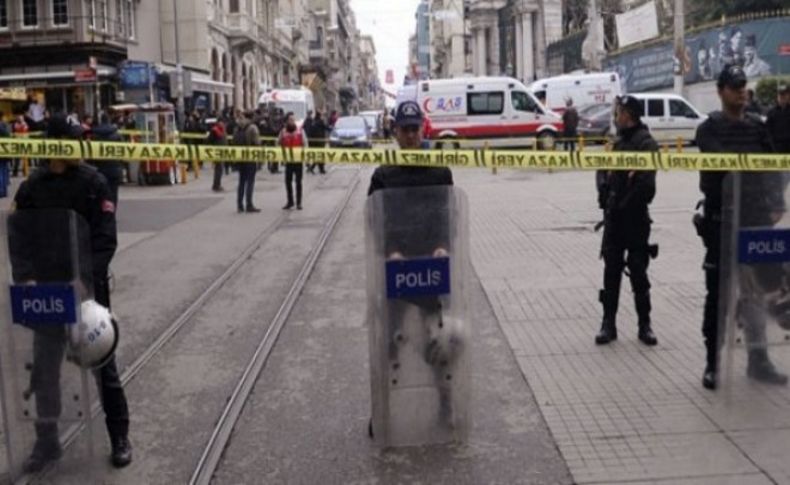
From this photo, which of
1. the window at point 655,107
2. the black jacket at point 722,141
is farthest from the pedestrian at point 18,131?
the black jacket at point 722,141

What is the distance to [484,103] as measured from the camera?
33.8m

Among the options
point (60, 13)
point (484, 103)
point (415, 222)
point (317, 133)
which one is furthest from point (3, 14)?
point (415, 222)

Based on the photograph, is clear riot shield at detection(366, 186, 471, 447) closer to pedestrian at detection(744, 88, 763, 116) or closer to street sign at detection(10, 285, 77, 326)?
street sign at detection(10, 285, 77, 326)

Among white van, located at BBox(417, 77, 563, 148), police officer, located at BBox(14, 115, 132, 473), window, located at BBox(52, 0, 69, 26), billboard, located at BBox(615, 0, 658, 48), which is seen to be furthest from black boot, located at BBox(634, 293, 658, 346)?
billboard, located at BBox(615, 0, 658, 48)

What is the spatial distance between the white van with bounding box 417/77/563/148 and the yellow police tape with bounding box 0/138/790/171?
26672mm

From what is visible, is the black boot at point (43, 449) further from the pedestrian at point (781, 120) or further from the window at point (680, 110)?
the window at point (680, 110)

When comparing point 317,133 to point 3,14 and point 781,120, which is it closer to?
point 3,14

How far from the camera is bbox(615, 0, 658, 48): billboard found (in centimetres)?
4534

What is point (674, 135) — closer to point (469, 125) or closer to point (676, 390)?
point (469, 125)


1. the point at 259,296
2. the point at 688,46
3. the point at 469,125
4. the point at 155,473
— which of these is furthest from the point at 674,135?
the point at 155,473

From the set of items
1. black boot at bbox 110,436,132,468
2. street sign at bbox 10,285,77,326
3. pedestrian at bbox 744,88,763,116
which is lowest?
black boot at bbox 110,436,132,468

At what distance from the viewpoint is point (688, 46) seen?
131ft

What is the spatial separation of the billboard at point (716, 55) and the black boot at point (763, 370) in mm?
27830

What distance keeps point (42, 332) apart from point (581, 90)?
1354 inches
